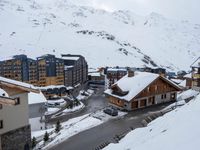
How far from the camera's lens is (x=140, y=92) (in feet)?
106

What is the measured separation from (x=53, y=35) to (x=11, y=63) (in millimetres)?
77455

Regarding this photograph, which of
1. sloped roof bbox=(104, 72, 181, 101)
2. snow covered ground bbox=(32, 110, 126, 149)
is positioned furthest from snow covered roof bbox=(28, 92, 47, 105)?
snow covered ground bbox=(32, 110, 126, 149)

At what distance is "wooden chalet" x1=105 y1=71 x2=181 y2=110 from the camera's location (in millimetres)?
32031

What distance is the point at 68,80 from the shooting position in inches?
2788

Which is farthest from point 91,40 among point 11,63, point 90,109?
point 90,109

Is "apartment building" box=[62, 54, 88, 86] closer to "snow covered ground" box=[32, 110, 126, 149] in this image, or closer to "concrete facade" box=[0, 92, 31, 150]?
"snow covered ground" box=[32, 110, 126, 149]

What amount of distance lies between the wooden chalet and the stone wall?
518 inches

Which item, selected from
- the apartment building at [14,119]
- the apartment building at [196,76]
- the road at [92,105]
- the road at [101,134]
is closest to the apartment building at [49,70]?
the road at [92,105]

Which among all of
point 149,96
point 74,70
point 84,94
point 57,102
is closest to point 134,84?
point 149,96

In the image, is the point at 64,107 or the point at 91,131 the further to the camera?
the point at 64,107

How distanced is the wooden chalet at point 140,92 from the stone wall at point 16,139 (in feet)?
43.2

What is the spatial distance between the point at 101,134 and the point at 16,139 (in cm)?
639

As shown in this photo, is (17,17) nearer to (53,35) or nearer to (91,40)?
(53,35)

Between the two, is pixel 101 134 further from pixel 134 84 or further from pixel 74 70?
pixel 74 70
